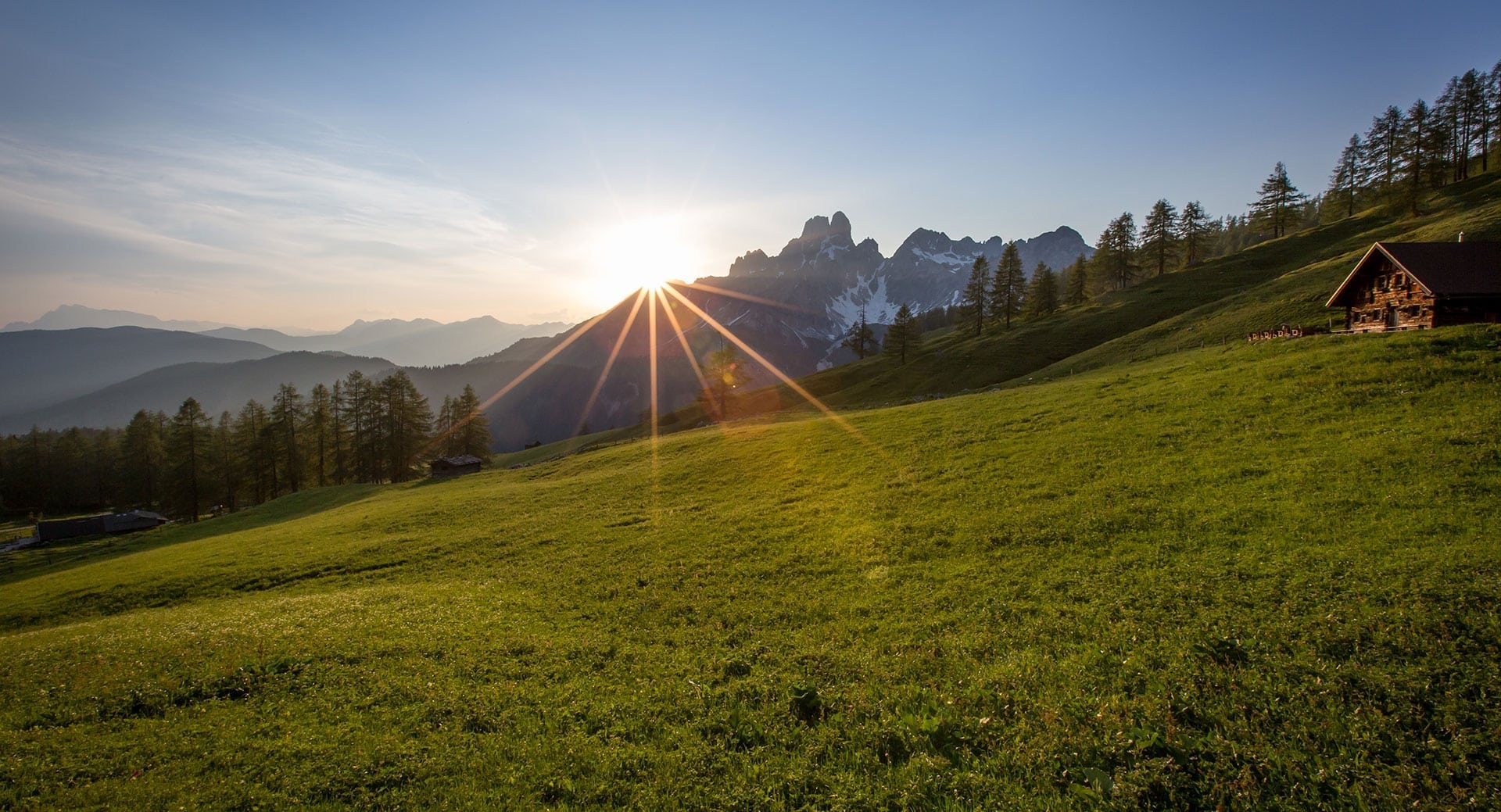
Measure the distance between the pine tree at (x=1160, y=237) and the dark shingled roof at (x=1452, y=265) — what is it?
72.0 metres

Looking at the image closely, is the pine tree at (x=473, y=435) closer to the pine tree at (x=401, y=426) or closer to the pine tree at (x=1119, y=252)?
the pine tree at (x=401, y=426)

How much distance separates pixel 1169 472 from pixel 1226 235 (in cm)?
18852

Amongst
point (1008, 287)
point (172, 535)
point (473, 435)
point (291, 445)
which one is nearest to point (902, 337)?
point (1008, 287)

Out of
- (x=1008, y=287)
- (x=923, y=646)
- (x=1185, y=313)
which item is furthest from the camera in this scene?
(x=1008, y=287)

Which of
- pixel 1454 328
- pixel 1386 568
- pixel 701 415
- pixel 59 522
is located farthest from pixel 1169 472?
pixel 59 522

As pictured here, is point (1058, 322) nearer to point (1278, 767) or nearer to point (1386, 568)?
point (1386, 568)

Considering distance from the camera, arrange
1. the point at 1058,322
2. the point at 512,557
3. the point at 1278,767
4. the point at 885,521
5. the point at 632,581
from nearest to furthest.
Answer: the point at 1278,767
the point at 632,581
the point at 885,521
the point at 512,557
the point at 1058,322

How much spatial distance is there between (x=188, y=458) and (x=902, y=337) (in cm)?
11341

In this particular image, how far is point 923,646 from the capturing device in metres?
11.8

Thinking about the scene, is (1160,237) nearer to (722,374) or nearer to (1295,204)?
(1295,204)

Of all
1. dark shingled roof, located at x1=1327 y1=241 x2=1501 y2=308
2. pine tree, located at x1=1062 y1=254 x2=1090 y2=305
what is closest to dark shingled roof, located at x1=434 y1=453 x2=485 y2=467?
dark shingled roof, located at x1=1327 y1=241 x2=1501 y2=308

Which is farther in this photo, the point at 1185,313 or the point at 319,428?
the point at 319,428

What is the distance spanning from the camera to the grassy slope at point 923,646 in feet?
25.9

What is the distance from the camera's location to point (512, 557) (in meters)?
23.7
